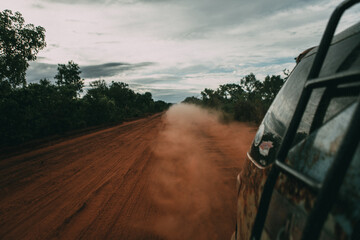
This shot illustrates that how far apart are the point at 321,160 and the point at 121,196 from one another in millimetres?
4088

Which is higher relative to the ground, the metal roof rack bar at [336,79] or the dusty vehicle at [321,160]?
the metal roof rack bar at [336,79]

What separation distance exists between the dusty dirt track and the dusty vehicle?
7.26 feet

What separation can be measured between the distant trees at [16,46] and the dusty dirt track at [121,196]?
11.5 meters

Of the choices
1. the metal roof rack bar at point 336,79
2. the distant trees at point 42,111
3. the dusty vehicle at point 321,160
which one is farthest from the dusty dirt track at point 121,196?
the distant trees at point 42,111

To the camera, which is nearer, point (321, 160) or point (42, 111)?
point (321, 160)

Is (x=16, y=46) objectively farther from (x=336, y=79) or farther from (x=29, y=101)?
(x=336, y=79)

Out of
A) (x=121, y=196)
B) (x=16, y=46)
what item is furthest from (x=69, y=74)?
(x=121, y=196)

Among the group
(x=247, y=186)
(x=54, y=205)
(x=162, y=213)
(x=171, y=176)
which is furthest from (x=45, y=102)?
(x=247, y=186)

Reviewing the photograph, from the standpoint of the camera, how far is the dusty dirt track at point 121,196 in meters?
3.03

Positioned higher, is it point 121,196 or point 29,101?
point 29,101

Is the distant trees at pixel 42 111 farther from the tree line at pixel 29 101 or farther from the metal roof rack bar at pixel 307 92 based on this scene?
the metal roof rack bar at pixel 307 92

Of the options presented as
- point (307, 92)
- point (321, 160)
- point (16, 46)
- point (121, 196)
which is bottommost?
point (121, 196)

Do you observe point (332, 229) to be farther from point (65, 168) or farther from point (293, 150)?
point (65, 168)

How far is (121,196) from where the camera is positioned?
161 inches
